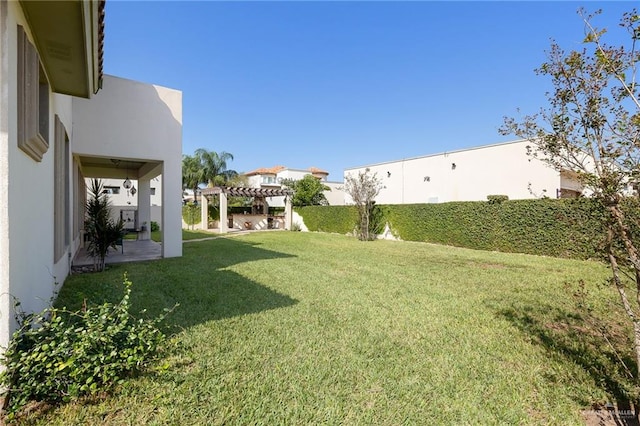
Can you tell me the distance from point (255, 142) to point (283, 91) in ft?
37.8

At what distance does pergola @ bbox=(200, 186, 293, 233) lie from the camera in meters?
24.5

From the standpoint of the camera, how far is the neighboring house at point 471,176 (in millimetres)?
19562

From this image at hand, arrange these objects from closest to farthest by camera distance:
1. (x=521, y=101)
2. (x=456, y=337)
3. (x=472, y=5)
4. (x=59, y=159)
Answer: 1. (x=521, y=101)
2. (x=456, y=337)
3. (x=59, y=159)
4. (x=472, y=5)

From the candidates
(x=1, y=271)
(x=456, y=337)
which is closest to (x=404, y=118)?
(x=456, y=337)

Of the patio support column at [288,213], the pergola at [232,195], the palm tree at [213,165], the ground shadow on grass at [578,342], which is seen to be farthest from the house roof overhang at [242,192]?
the ground shadow on grass at [578,342]

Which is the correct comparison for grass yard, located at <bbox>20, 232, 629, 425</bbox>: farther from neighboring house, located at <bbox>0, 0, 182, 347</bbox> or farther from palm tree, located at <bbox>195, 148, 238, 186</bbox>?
palm tree, located at <bbox>195, 148, 238, 186</bbox>

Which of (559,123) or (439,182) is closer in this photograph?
(559,123)

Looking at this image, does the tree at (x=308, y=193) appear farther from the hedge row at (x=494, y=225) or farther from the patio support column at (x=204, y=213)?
the hedge row at (x=494, y=225)

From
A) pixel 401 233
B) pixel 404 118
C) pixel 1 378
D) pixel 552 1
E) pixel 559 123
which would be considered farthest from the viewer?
pixel 404 118

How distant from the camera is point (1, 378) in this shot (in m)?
2.32

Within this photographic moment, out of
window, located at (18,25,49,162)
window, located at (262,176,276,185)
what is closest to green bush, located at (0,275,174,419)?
window, located at (18,25,49,162)

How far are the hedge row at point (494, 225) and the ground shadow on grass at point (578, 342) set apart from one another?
5909mm

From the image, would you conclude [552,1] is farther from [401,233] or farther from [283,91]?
[283,91]

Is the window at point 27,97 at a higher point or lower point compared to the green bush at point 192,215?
higher
